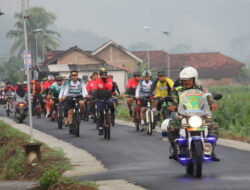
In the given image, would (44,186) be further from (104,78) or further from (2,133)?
(2,133)

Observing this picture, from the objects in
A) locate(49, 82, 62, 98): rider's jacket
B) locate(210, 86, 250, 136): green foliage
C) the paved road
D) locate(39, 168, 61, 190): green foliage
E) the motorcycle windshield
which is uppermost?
locate(49, 82, 62, 98): rider's jacket

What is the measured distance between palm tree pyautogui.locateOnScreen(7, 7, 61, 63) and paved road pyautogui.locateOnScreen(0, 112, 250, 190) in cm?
Answer: 9273

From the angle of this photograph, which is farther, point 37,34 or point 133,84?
point 37,34

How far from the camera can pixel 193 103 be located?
31.7ft

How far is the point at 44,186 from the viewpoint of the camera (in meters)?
8.92

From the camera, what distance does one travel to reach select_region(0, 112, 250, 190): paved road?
9125 mm

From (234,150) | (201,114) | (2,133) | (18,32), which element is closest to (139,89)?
(2,133)

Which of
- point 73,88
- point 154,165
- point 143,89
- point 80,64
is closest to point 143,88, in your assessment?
point 143,89

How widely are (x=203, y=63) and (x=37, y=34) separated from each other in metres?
33.8

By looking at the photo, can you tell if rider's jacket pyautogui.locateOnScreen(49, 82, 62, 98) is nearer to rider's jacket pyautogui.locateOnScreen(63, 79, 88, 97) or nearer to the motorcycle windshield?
rider's jacket pyautogui.locateOnScreen(63, 79, 88, 97)

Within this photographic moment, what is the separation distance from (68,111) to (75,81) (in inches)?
36.3

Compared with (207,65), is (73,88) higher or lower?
lower

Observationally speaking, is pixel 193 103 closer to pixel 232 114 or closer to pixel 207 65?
pixel 232 114

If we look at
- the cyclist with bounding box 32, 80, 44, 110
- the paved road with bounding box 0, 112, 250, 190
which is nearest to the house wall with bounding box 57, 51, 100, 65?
the cyclist with bounding box 32, 80, 44, 110
